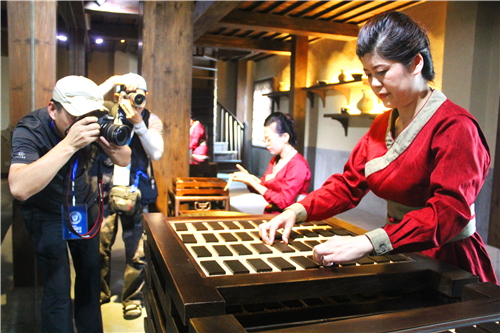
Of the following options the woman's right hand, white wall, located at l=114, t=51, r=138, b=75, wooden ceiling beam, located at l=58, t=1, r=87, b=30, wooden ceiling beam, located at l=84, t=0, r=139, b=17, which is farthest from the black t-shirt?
white wall, located at l=114, t=51, r=138, b=75

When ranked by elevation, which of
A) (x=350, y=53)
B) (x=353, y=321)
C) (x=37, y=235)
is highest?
(x=350, y=53)

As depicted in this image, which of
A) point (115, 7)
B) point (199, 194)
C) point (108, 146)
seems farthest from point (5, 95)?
point (115, 7)

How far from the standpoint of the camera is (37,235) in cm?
189

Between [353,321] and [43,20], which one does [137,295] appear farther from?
[353,321]

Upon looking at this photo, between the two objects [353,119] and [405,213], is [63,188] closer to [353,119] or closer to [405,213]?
[405,213]

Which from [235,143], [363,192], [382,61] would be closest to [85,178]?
[363,192]

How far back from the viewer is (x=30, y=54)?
2555 mm

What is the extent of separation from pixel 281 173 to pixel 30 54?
1.84m

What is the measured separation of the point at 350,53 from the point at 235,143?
5.01 m

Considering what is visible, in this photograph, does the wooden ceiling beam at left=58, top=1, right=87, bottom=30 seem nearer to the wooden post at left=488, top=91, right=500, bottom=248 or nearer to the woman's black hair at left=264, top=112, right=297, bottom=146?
the woman's black hair at left=264, top=112, right=297, bottom=146

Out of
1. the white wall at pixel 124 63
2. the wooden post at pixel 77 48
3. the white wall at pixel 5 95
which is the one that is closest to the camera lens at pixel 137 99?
the white wall at pixel 5 95

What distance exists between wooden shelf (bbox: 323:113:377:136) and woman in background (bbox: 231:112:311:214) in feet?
12.3

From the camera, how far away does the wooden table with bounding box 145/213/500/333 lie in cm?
80

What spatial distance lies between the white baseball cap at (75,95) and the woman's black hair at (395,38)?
125 cm
